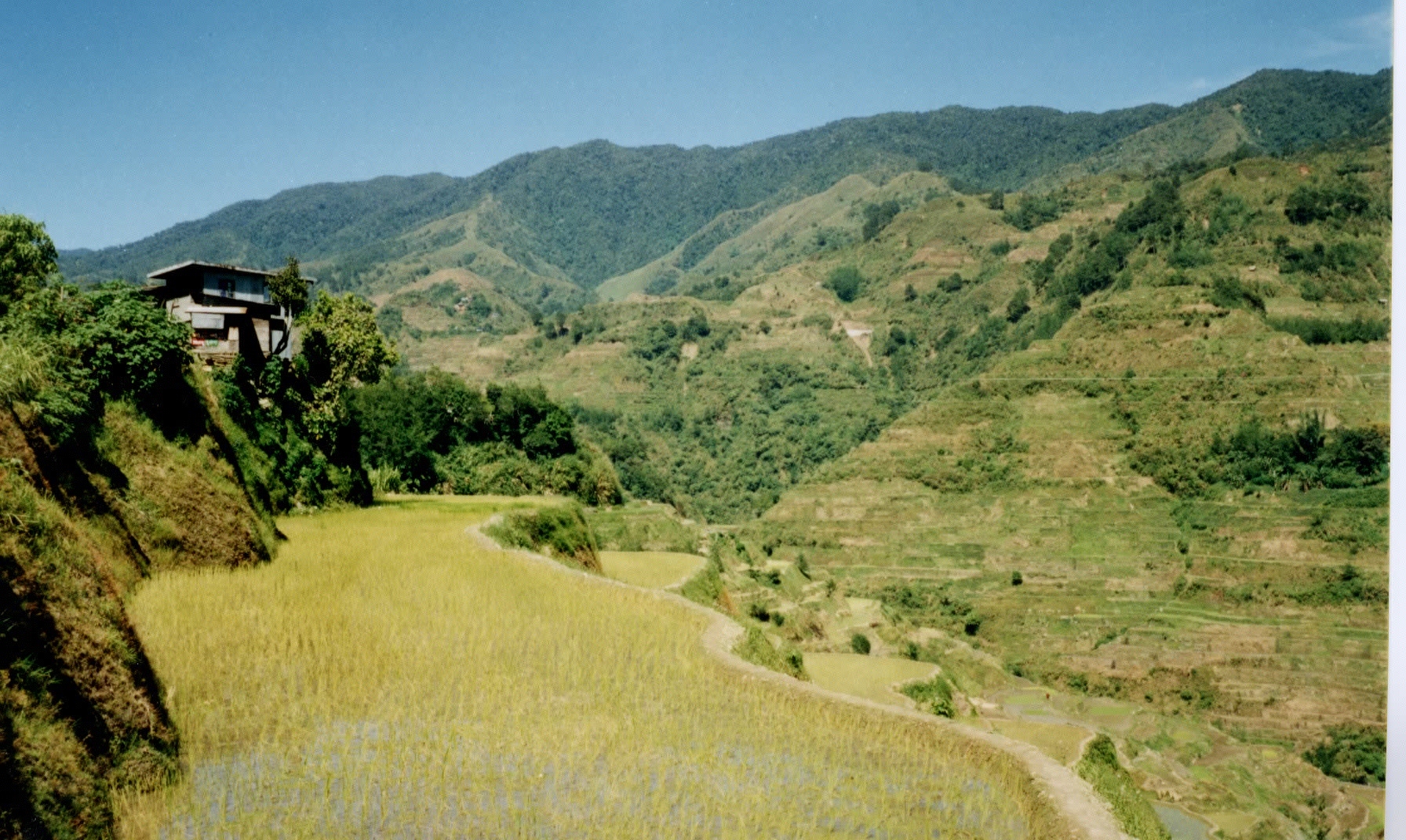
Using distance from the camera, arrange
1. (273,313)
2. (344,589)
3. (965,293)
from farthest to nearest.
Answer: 1. (965,293)
2. (273,313)
3. (344,589)

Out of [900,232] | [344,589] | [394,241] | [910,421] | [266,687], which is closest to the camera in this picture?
[266,687]

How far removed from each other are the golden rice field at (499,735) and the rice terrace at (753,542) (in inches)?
1.6

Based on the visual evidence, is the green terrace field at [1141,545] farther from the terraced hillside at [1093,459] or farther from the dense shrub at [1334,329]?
the dense shrub at [1334,329]

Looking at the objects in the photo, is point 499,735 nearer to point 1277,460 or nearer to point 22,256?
point 22,256

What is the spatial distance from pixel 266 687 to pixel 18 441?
7.10 ft

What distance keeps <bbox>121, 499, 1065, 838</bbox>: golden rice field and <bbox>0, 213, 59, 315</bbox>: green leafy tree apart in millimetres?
4672

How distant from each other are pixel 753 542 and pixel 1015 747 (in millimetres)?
49762

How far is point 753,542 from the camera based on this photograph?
2213 inches

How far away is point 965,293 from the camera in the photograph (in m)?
102

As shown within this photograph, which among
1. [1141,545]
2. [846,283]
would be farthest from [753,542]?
[846,283]

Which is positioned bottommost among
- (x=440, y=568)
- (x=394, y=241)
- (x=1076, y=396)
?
(x=1076, y=396)

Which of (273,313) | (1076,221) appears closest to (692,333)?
(1076,221)

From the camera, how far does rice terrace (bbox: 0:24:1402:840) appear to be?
564 centimetres

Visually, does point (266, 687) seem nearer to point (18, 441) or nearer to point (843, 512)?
point (18, 441)
